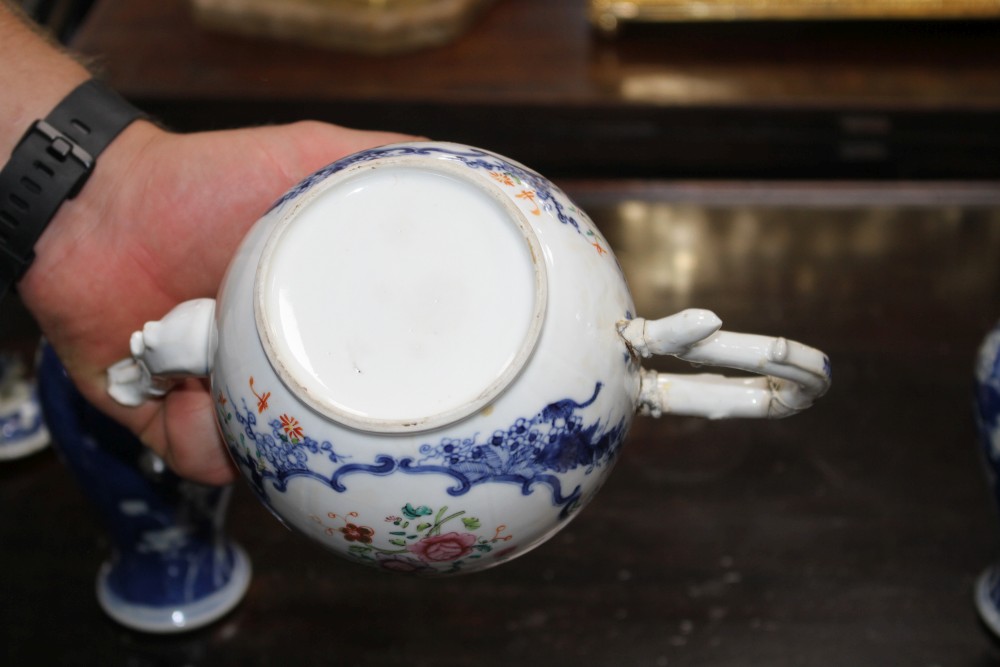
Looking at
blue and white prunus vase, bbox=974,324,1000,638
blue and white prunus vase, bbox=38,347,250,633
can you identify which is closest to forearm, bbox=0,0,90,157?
blue and white prunus vase, bbox=38,347,250,633

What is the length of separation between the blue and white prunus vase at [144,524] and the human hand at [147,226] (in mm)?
38

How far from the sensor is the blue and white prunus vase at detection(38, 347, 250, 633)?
1.01 metres

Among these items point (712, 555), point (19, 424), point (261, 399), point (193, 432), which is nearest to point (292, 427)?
point (261, 399)

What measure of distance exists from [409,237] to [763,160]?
1.23 meters

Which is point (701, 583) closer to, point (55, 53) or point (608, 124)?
point (55, 53)

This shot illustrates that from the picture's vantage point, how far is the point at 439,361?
0.68 meters

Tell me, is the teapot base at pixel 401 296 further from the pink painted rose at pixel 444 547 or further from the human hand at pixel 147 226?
A: the human hand at pixel 147 226

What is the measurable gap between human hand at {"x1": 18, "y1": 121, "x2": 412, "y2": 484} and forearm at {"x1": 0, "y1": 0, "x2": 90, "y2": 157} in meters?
0.06

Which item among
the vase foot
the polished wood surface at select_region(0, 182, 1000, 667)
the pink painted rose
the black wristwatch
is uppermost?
the black wristwatch

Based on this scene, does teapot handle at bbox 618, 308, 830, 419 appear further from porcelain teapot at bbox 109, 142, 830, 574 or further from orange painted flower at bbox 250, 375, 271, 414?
orange painted flower at bbox 250, 375, 271, 414

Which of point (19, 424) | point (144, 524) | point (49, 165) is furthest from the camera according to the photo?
point (19, 424)

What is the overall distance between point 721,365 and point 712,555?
454mm

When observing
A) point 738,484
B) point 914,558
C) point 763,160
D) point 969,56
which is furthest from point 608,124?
point 914,558

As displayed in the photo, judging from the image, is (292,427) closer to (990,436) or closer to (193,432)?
(193,432)
